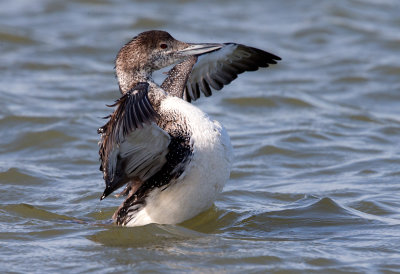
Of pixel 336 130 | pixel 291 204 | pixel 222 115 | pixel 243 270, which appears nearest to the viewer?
pixel 243 270

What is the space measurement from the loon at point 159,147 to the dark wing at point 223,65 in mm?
357

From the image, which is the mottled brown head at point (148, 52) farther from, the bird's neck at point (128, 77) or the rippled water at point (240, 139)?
the rippled water at point (240, 139)

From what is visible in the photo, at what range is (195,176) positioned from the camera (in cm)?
652

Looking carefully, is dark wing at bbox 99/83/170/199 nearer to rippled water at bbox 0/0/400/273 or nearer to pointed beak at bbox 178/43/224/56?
rippled water at bbox 0/0/400/273

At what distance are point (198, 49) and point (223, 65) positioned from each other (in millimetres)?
738

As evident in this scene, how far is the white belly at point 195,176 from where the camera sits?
6512 millimetres

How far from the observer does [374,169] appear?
30.1 feet

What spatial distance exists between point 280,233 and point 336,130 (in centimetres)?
397

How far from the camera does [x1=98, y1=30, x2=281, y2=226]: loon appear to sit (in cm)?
613

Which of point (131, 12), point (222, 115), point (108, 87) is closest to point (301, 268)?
point (222, 115)

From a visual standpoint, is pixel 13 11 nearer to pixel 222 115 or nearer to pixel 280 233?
pixel 222 115

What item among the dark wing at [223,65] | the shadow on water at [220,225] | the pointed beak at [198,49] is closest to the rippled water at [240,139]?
the shadow on water at [220,225]

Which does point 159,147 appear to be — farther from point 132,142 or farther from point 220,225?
point 220,225

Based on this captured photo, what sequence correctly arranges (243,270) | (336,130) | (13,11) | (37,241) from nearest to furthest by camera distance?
(243,270), (37,241), (336,130), (13,11)
